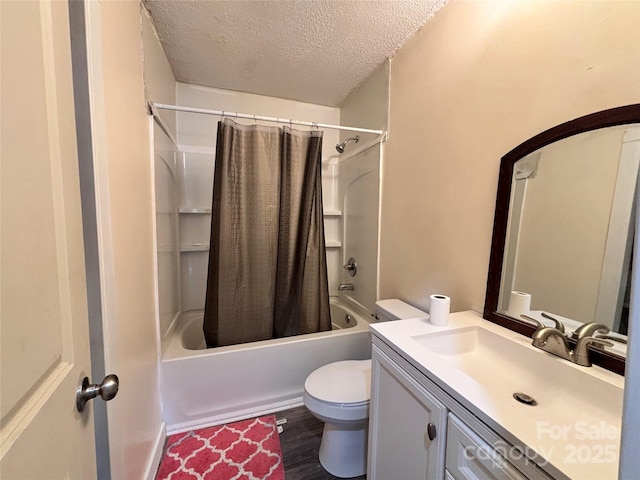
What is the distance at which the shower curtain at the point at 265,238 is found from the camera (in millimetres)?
1774

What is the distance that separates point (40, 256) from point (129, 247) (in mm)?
741

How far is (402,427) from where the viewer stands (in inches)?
37.1

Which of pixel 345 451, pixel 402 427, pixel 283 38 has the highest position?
pixel 283 38

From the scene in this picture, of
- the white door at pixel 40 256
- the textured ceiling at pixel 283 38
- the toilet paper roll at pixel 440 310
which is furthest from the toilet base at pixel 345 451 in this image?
the textured ceiling at pixel 283 38

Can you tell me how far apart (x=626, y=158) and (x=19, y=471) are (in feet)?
4.92

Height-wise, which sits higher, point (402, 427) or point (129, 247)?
point (129, 247)

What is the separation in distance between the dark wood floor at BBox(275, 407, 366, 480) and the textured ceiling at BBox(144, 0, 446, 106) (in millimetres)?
2400

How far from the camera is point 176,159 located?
2.21 metres

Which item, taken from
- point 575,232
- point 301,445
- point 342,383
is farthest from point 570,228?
point 301,445

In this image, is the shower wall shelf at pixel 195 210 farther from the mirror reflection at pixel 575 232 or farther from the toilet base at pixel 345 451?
the mirror reflection at pixel 575 232

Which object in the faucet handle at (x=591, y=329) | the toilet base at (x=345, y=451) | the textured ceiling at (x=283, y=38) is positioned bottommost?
the toilet base at (x=345, y=451)

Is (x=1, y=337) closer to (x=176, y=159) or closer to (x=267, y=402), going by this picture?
(x=267, y=402)

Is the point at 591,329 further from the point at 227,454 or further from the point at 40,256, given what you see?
the point at 227,454

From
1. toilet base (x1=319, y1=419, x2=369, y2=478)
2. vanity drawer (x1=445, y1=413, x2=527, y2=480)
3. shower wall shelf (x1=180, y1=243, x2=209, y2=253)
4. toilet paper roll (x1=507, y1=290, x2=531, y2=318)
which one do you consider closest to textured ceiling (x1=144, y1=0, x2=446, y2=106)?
shower wall shelf (x1=180, y1=243, x2=209, y2=253)
